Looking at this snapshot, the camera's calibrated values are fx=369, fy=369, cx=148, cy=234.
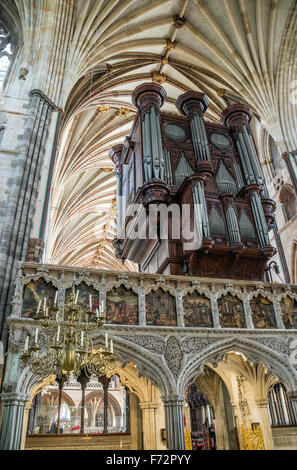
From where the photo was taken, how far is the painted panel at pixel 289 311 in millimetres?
9289

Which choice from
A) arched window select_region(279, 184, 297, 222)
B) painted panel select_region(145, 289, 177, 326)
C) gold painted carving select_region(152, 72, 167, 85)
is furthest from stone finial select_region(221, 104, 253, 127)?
painted panel select_region(145, 289, 177, 326)

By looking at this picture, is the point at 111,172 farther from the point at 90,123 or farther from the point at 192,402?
the point at 192,402

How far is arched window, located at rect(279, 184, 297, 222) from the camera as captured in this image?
51.9 feet

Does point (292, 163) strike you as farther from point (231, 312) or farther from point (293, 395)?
point (293, 395)

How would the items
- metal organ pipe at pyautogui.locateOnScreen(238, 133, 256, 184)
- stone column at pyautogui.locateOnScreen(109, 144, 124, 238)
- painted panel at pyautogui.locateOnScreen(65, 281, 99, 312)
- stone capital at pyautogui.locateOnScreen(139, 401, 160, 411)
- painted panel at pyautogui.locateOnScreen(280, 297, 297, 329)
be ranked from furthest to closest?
1. stone column at pyautogui.locateOnScreen(109, 144, 124, 238)
2. metal organ pipe at pyautogui.locateOnScreen(238, 133, 256, 184)
3. stone capital at pyautogui.locateOnScreen(139, 401, 160, 411)
4. painted panel at pyautogui.locateOnScreen(280, 297, 297, 329)
5. painted panel at pyautogui.locateOnScreen(65, 281, 99, 312)

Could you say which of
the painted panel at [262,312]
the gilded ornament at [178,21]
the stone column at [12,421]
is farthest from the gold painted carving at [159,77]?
the stone column at [12,421]

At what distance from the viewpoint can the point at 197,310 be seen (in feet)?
28.6

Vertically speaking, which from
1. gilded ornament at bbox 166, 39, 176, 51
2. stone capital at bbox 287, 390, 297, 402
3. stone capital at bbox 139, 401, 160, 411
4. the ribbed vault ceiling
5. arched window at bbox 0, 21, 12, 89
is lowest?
stone capital at bbox 287, 390, 297, 402

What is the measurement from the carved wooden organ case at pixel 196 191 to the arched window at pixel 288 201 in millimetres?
3825

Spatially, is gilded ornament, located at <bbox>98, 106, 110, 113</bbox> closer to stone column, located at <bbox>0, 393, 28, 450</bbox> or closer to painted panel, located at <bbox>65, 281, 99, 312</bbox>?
painted panel, located at <bbox>65, 281, 99, 312</bbox>

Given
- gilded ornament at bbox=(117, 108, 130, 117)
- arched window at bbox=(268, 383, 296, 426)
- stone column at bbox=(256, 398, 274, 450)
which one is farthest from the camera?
gilded ornament at bbox=(117, 108, 130, 117)

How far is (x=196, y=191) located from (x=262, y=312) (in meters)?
3.67

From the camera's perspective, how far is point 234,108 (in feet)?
47.0

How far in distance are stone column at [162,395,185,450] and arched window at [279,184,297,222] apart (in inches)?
424
